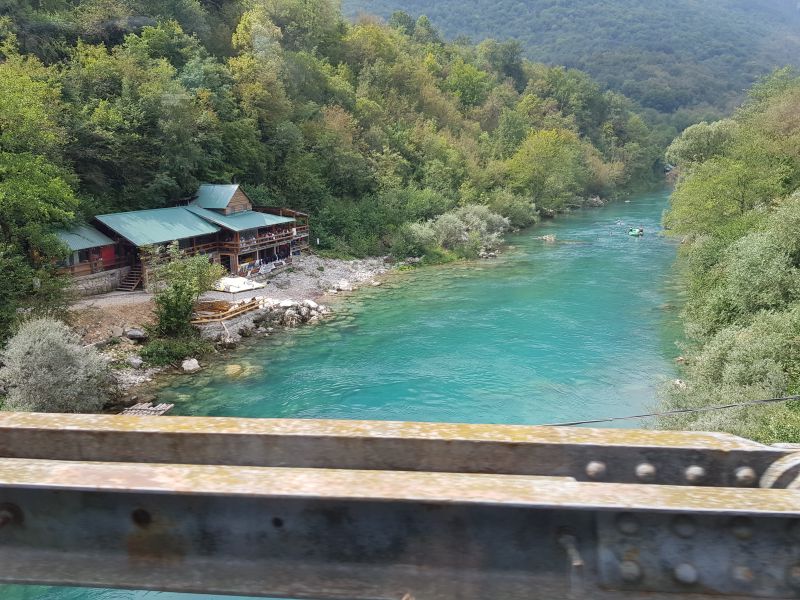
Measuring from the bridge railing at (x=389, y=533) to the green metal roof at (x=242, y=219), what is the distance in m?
27.8

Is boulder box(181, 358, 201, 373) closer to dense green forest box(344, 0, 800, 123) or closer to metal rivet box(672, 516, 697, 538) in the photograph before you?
metal rivet box(672, 516, 697, 538)

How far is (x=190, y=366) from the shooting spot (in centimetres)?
1903

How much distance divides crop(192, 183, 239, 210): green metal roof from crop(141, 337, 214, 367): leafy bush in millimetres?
12124

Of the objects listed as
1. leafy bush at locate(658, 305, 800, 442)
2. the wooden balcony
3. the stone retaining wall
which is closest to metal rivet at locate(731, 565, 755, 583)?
leafy bush at locate(658, 305, 800, 442)

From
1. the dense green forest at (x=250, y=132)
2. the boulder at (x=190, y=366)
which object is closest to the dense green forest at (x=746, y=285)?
the boulder at (x=190, y=366)

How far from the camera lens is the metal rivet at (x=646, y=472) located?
2.56 metres

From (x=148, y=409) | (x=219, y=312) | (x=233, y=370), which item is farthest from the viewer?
(x=219, y=312)

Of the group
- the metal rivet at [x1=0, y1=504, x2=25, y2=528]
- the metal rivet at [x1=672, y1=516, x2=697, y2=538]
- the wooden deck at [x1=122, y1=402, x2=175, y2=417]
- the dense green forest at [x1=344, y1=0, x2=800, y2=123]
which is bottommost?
the wooden deck at [x1=122, y1=402, x2=175, y2=417]

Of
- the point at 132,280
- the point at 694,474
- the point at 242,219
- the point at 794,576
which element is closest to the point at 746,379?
the point at 694,474

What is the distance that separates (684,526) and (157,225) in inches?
1092

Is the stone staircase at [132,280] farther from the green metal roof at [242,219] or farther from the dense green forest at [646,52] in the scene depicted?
the dense green forest at [646,52]

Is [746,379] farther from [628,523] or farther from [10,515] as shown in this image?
[10,515]

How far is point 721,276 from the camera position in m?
20.0

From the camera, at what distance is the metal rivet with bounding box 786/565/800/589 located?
81.4 inches
